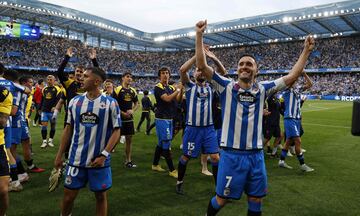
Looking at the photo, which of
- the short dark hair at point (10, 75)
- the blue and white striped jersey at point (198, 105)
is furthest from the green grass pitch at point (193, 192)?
the short dark hair at point (10, 75)

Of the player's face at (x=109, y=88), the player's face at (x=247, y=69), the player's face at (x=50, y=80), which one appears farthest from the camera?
the player's face at (x=50, y=80)

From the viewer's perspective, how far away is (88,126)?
3.68m

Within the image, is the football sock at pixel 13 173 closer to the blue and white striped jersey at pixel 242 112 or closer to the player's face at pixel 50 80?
the blue and white striped jersey at pixel 242 112

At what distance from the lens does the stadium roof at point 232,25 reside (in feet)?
140

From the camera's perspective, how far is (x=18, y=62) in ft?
169

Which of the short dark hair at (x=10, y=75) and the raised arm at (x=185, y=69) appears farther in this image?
the short dark hair at (x=10, y=75)

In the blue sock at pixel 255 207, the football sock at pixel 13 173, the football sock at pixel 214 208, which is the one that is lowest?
the football sock at pixel 13 173

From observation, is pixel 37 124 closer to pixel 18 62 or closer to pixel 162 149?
pixel 162 149

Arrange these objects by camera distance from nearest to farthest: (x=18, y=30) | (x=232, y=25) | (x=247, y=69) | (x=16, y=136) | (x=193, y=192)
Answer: (x=247, y=69), (x=193, y=192), (x=16, y=136), (x=18, y=30), (x=232, y=25)

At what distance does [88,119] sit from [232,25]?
167ft

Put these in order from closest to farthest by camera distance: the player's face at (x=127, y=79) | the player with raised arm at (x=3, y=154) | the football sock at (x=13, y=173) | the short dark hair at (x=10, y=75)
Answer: the player with raised arm at (x=3, y=154) → the short dark hair at (x=10, y=75) → the football sock at (x=13, y=173) → the player's face at (x=127, y=79)

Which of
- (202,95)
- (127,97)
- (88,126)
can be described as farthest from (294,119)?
(88,126)

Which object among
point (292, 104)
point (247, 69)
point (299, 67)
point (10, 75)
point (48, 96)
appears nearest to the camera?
point (247, 69)

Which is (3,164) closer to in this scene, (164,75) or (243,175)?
(243,175)
